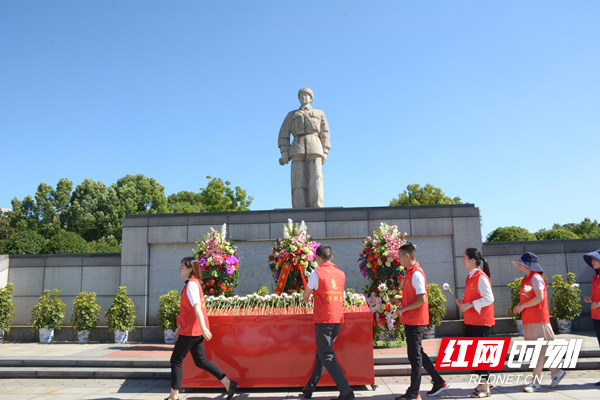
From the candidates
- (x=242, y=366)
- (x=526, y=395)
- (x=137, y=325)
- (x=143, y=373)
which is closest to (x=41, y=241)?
(x=137, y=325)

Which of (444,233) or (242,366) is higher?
(444,233)

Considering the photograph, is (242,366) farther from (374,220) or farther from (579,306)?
(579,306)

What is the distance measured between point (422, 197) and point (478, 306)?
3521 cm

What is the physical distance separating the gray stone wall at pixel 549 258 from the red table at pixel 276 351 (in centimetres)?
580

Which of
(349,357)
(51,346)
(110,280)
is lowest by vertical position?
(51,346)

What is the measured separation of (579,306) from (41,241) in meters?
18.3

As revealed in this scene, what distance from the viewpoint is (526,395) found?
4.66 metres

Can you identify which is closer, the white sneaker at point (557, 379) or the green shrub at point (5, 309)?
the white sneaker at point (557, 379)

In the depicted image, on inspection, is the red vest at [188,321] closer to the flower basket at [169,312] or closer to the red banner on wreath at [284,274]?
the red banner on wreath at [284,274]

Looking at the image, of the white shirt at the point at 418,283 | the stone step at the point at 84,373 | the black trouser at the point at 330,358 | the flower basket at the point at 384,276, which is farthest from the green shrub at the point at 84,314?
the white shirt at the point at 418,283

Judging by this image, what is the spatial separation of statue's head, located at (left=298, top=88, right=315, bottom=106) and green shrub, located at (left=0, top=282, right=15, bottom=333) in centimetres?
895

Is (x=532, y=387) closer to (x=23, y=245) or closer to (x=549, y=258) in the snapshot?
(x=549, y=258)

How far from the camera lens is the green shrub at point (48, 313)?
9422 mm

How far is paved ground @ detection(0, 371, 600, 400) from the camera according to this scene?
4.76 m
